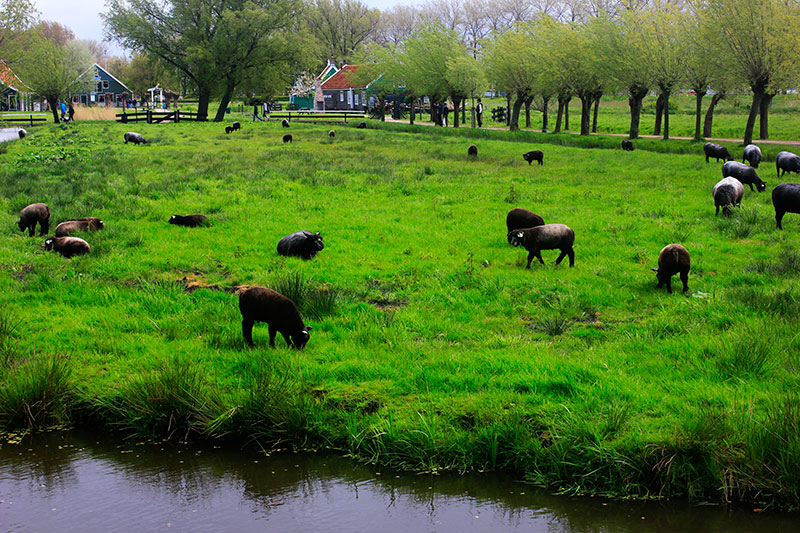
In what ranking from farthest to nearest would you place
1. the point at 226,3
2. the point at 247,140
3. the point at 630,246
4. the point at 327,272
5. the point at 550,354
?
the point at 226,3 < the point at 247,140 < the point at 630,246 < the point at 327,272 < the point at 550,354

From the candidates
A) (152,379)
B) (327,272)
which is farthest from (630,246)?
(152,379)

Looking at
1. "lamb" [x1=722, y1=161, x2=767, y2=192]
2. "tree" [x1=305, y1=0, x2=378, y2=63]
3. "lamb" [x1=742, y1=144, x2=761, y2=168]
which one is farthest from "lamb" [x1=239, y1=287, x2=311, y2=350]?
"tree" [x1=305, y1=0, x2=378, y2=63]

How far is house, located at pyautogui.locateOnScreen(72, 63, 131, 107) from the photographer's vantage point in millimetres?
110000

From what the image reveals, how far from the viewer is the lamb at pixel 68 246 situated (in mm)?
11719

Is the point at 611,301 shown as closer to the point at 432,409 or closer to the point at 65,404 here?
the point at 432,409

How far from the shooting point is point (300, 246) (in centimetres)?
1222

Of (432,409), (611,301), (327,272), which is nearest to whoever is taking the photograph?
(432,409)

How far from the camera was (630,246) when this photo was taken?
13.2m

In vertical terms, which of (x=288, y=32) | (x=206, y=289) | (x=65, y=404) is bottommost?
(x=65, y=404)

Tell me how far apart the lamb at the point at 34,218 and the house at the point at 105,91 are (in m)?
106

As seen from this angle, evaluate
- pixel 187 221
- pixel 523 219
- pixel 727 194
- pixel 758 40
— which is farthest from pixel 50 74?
pixel 727 194

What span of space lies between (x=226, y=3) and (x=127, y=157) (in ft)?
135

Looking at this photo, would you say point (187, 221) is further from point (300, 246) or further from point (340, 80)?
point (340, 80)

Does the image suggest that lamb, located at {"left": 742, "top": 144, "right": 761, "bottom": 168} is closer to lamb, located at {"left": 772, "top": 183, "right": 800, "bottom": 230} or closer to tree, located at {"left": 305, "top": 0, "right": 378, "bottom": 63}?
lamb, located at {"left": 772, "top": 183, "right": 800, "bottom": 230}
